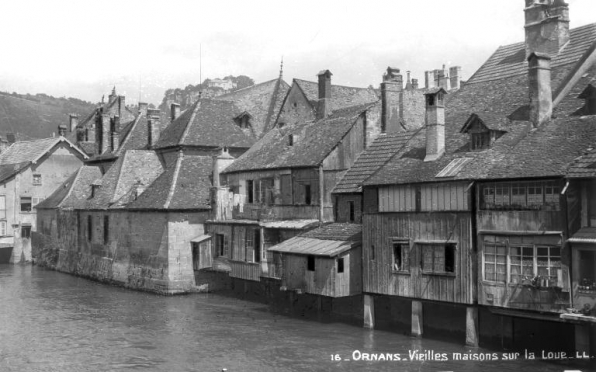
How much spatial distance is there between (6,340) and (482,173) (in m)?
23.4

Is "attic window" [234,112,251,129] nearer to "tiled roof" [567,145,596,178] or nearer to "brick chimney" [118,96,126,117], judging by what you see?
"brick chimney" [118,96,126,117]

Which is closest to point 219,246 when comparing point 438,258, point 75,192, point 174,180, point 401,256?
point 174,180

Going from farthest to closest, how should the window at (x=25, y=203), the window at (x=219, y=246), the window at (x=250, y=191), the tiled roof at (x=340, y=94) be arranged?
the window at (x=25, y=203)
the tiled roof at (x=340, y=94)
the window at (x=219, y=246)
the window at (x=250, y=191)

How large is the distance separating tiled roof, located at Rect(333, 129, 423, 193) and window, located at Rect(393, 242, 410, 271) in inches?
205

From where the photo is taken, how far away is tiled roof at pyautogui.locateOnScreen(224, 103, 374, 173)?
140 feet

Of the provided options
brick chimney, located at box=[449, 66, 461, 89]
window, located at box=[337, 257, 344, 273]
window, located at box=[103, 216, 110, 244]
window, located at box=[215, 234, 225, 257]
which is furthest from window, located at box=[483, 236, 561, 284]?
brick chimney, located at box=[449, 66, 461, 89]

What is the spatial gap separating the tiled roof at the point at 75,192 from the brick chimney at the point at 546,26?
127ft

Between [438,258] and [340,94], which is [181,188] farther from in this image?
[438,258]

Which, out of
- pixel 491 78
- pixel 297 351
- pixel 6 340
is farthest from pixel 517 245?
pixel 6 340

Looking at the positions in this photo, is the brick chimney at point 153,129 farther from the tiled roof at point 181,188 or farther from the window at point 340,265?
the window at point 340,265

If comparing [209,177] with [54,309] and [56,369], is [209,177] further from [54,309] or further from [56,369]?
[56,369]

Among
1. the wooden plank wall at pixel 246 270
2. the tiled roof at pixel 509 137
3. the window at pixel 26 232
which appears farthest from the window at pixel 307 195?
the window at pixel 26 232

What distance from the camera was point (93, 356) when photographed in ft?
101

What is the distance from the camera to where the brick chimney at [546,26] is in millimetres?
37719
